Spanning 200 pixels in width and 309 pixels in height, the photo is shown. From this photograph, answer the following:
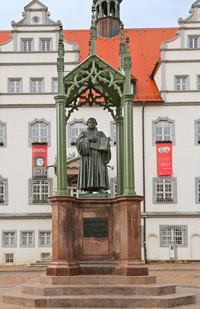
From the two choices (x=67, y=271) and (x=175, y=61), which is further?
(x=175, y=61)

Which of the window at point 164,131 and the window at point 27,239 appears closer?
the window at point 27,239

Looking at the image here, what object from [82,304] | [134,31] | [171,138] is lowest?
[82,304]

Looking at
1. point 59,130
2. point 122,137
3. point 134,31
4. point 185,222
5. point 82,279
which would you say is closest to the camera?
point 82,279

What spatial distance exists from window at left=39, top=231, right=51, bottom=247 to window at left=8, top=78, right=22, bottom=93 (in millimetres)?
7834

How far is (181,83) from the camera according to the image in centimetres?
3070

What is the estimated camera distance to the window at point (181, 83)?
30.7 metres

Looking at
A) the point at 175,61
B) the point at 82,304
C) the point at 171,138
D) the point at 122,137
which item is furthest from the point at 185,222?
Answer: the point at 82,304

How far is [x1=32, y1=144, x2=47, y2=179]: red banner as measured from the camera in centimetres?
3019

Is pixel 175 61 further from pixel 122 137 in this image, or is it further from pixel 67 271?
pixel 67 271

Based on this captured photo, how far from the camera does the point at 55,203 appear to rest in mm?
11508

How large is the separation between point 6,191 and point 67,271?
19.5 meters

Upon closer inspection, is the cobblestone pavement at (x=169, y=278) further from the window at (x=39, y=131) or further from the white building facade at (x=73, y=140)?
the window at (x=39, y=131)

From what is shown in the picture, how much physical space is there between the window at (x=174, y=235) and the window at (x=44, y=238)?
6028 mm

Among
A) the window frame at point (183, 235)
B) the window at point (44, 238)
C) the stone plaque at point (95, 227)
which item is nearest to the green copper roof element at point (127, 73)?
the stone plaque at point (95, 227)
